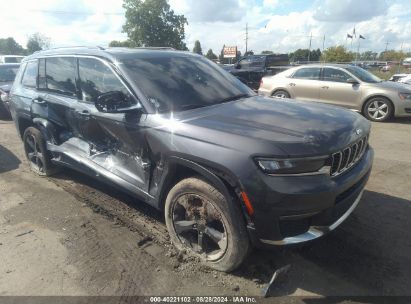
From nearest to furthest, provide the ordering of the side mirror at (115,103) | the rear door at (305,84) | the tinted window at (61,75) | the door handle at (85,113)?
the side mirror at (115,103), the door handle at (85,113), the tinted window at (61,75), the rear door at (305,84)

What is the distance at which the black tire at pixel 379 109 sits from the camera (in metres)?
9.55

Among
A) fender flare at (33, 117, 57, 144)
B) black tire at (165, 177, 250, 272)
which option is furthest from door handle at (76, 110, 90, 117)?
black tire at (165, 177, 250, 272)

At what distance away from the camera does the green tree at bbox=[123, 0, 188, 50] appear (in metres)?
50.8

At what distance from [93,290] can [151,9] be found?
52.9 meters

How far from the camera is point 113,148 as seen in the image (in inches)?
152

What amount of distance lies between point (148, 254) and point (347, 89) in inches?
331

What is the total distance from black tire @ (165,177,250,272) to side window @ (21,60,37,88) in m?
3.41

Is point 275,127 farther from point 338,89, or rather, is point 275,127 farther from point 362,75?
point 362,75

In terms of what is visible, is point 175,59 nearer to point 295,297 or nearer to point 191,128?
point 191,128

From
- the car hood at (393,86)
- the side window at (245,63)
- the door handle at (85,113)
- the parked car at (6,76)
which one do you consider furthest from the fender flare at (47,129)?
the side window at (245,63)

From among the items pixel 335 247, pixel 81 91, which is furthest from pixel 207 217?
pixel 81 91

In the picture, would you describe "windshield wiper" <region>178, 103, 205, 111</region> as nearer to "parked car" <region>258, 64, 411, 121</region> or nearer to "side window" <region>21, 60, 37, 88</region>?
"side window" <region>21, 60, 37, 88</region>

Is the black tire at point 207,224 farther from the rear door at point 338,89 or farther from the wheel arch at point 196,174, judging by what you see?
the rear door at point 338,89

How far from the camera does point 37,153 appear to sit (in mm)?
5508
